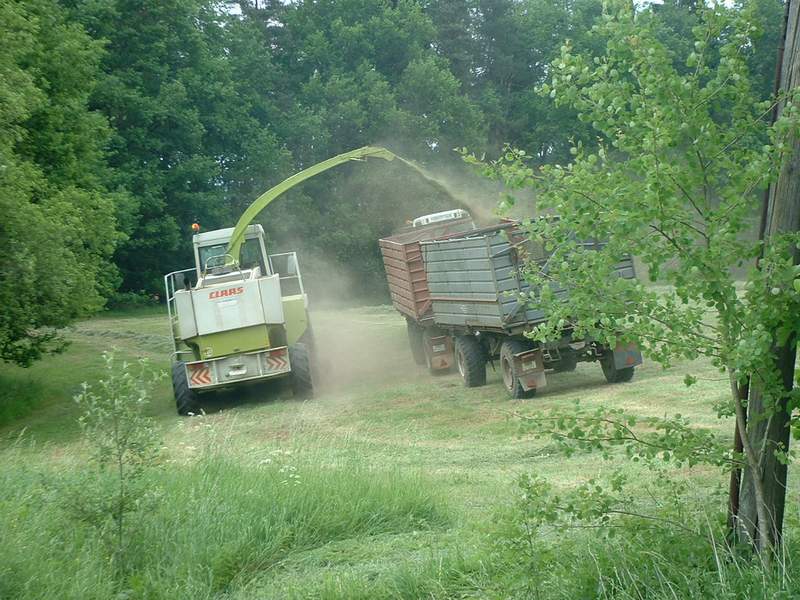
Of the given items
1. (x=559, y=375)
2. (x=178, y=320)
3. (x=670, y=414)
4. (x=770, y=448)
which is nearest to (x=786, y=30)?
(x=770, y=448)

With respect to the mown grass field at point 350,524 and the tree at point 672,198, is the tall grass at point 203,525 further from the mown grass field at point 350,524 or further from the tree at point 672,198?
the tree at point 672,198

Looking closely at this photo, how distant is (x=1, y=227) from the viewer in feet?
57.8

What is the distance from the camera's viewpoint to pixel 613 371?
16.0 meters

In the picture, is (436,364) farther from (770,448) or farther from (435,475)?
(770,448)

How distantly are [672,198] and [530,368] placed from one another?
1106 centimetres

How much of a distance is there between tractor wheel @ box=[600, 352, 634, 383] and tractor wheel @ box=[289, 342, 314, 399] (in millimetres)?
5326

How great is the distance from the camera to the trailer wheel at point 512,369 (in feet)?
51.9

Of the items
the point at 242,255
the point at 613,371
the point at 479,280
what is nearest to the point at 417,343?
the point at 242,255

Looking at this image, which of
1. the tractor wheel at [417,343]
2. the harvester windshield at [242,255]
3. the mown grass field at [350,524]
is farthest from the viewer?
the tractor wheel at [417,343]

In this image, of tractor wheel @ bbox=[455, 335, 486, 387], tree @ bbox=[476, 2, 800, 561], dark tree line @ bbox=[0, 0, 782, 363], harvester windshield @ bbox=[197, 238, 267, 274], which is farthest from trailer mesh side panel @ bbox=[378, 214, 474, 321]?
tree @ bbox=[476, 2, 800, 561]

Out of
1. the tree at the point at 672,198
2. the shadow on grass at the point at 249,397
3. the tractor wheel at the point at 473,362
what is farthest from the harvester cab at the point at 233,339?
the tree at the point at 672,198

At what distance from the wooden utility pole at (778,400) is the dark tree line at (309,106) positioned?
23.8m

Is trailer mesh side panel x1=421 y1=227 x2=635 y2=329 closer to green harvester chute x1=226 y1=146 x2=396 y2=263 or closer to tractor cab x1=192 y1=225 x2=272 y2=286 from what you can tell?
green harvester chute x1=226 y1=146 x2=396 y2=263

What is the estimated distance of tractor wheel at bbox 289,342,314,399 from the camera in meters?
18.5
